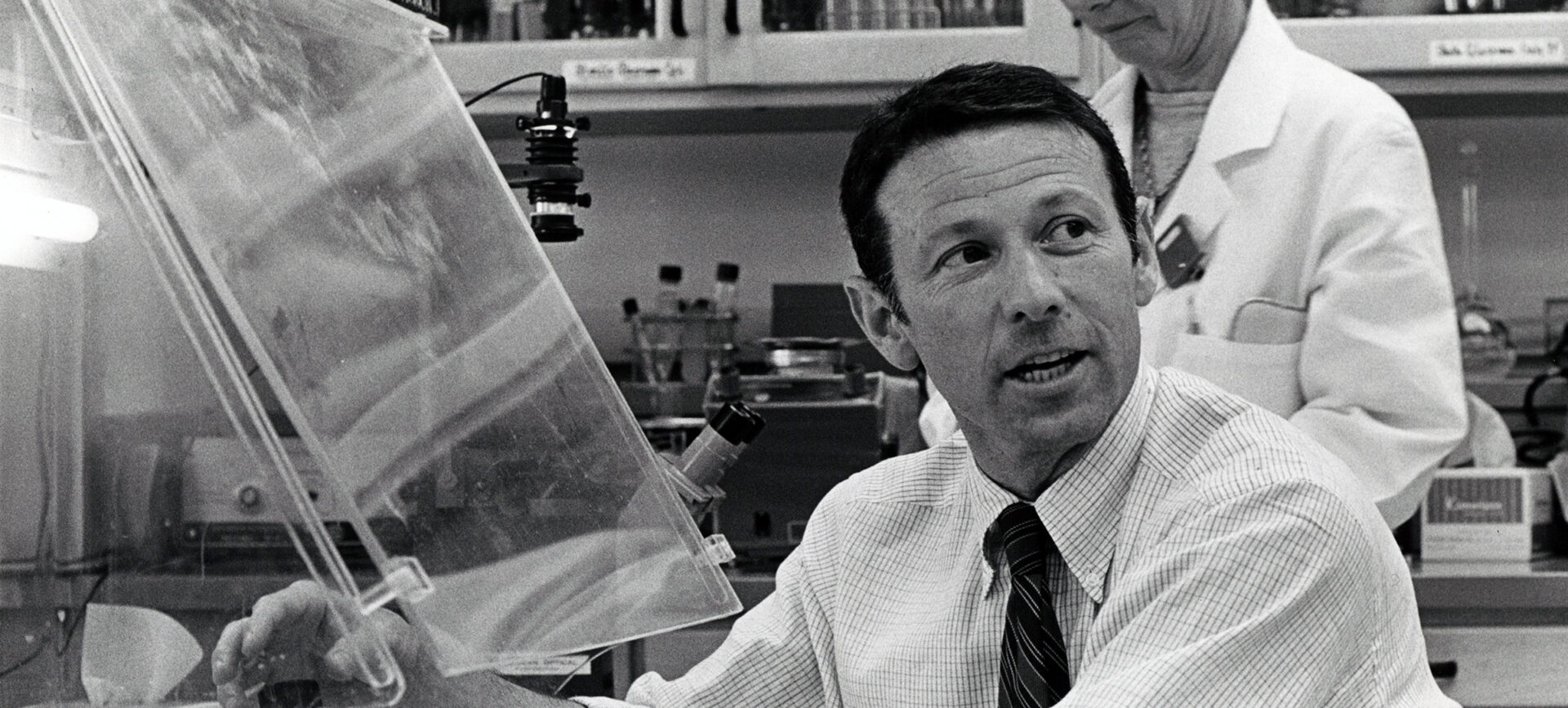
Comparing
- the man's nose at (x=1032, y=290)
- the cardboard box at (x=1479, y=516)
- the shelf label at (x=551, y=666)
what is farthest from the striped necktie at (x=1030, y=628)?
the cardboard box at (x=1479, y=516)

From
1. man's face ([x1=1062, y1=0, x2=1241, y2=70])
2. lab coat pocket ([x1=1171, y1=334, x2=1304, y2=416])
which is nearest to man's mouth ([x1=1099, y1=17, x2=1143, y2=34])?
man's face ([x1=1062, y1=0, x2=1241, y2=70])

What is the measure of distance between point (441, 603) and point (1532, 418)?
8.36 ft

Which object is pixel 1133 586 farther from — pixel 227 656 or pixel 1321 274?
pixel 1321 274

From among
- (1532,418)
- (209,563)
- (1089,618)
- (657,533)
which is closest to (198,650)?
(209,563)

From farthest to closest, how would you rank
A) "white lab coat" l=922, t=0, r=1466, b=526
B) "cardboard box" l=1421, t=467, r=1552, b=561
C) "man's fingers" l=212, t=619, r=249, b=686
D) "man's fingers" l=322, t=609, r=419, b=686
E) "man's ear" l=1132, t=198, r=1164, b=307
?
"cardboard box" l=1421, t=467, r=1552, b=561
"white lab coat" l=922, t=0, r=1466, b=526
"man's ear" l=1132, t=198, r=1164, b=307
"man's fingers" l=212, t=619, r=249, b=686
"man's fingers" l=322, t=609, r=419, b=686

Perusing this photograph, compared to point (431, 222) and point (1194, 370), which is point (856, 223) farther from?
point (1194, 370)

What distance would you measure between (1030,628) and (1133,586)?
0.09 metres

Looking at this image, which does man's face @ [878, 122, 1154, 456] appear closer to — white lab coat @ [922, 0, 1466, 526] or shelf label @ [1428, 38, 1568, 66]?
white lab coat @ [922, 0, 1466, 526]

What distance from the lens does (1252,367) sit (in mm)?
1947

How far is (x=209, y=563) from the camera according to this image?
96cm

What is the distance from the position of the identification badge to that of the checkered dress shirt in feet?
2.58

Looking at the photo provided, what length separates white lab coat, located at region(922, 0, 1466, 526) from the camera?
189 cm

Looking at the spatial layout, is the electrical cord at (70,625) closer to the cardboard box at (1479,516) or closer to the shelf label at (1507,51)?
the cardboard box at (1479,516)

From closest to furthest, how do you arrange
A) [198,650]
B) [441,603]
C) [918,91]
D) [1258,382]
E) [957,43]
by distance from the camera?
[441,603], [198,650], [918,91], [1258,382], [957,43]
